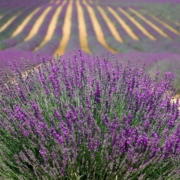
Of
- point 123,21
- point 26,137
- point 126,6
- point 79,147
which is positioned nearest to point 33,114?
point 26,137

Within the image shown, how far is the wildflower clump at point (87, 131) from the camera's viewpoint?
221 cm

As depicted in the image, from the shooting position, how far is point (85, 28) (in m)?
22.4

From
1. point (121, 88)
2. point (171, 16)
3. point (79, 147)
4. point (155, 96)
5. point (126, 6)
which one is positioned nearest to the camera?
point (79, 147)

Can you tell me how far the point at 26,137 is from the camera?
2.40m

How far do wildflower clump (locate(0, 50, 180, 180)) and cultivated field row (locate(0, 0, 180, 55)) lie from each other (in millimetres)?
11724

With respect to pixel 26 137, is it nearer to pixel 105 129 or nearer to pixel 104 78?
pixel 105 129

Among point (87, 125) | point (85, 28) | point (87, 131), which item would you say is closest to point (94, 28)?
point (85, 28)

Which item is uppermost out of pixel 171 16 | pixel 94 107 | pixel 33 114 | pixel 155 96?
pixel 33 114

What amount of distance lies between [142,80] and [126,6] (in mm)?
29553

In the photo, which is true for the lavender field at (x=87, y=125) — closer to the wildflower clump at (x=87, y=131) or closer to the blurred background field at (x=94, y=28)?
the wildflower clump at (x=87, y=131)

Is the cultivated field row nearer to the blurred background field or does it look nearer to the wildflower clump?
the blurred background field

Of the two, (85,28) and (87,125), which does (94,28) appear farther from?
(87,125)

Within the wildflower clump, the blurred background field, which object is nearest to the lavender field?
the wildflower clump

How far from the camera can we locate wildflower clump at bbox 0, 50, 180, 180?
7.25 feet
